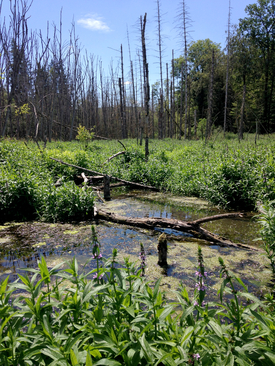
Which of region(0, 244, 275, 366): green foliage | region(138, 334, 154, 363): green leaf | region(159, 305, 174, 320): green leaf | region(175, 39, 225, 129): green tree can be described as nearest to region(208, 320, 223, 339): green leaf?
region(0, 244, 275, 366): green foliage

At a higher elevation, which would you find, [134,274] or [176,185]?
[134,274]

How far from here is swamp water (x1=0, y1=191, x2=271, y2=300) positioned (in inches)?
127

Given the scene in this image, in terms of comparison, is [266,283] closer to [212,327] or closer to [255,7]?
[212,327]

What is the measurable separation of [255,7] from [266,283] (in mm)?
38677

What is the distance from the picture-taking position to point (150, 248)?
13.8ft

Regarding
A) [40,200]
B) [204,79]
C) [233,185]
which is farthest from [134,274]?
[204,79]

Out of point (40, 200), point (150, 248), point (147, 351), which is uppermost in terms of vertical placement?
point (147, 351)

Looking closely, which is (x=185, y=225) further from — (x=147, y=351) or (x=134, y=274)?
(x=147, y=351)

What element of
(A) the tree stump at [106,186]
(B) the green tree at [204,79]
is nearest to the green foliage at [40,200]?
(A) the tree stump at [106,186]

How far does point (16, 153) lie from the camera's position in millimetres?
9227

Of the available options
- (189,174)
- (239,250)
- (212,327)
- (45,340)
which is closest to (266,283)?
(239,250)

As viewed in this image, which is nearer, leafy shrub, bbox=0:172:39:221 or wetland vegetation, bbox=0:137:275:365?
wetland vegetation, bbox=0:137:275:365

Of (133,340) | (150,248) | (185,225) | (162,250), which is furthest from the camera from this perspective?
(185,225)

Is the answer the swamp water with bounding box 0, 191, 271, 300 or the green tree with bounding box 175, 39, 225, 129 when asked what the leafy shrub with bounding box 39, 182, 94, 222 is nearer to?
the swamp water with bounding box 0, 191, 271, 300
